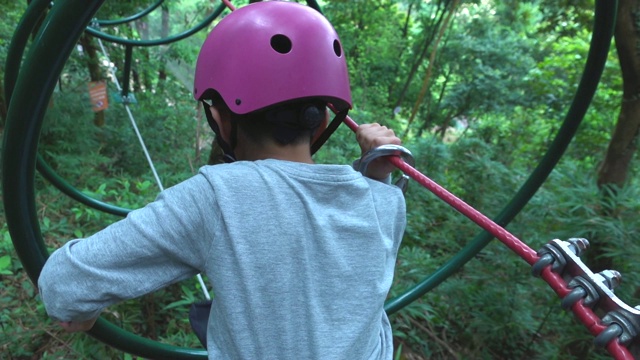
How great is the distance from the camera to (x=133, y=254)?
738 millimetres

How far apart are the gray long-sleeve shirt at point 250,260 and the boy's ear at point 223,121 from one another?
0.68 ft

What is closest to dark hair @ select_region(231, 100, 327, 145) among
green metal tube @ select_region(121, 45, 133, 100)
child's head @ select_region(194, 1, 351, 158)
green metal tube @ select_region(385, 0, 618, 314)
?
child's head @ select_region(194, 1, 351, 158)

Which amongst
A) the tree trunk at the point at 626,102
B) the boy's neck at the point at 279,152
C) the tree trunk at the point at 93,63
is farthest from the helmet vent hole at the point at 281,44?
the tree trunk at the point at 93,63

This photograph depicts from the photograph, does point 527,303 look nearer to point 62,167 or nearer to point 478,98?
point 62,167

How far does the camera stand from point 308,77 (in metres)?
0.98

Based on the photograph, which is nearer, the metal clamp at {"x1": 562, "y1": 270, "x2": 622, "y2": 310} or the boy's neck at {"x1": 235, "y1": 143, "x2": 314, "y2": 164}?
the metal clamp at {"x1": 562, "y1": 270, "x2": 622, "y2": 310}

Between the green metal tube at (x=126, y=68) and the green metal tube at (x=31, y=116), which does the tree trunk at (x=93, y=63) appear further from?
the green metal tube at (x=31, y=116)

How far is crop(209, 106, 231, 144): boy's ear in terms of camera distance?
1021 mm

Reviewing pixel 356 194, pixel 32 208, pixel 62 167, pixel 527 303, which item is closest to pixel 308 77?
pixel 356 194

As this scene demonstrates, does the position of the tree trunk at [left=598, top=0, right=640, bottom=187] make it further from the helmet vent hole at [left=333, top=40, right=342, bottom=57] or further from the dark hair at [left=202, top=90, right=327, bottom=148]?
the dark hair at [left=202, top=90, right=327, bottom=148]

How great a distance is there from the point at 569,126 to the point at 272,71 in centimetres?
115

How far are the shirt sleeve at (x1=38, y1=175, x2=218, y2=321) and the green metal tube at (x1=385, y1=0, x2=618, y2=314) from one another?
1.14 metres

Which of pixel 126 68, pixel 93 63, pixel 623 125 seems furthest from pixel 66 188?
pixel 93 63

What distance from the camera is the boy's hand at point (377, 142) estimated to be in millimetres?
1177
